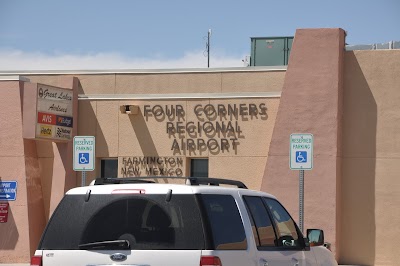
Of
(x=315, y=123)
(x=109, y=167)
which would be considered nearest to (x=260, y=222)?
(x=315, y=123)

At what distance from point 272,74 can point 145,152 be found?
13.5 feet

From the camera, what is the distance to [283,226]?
10891 mm

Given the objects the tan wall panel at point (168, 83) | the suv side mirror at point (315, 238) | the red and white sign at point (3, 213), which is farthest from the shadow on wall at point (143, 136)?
the suv side mirror at point (315, 238)

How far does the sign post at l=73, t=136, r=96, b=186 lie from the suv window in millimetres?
9196

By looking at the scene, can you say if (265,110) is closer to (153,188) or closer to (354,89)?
(354,89)

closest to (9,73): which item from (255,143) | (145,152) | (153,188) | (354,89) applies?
(145,152)

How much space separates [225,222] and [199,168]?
1765cm

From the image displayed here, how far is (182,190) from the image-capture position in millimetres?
9000

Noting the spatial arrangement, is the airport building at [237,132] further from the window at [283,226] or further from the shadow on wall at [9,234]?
the window at [283,226]

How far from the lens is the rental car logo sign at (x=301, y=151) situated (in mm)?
17547

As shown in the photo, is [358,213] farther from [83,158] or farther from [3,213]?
[3,213]

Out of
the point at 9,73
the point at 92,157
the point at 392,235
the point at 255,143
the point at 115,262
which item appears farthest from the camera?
the point at 9,73

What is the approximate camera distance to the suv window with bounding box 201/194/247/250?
891 cm

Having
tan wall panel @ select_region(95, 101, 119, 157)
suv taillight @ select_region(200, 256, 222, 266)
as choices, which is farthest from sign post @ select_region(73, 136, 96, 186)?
suv taillight @ select_region(200, 256, 222, 266)
